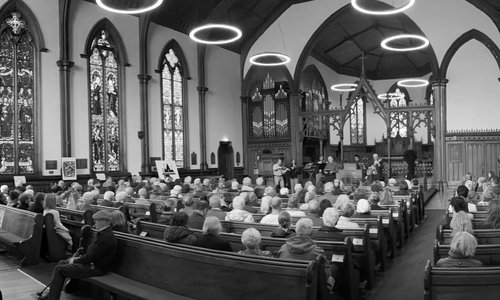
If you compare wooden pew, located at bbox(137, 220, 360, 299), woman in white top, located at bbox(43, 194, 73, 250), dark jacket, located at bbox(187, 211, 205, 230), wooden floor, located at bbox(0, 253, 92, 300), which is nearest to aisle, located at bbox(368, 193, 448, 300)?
wooden pew, located at bbox(137, 220, 360, 299)

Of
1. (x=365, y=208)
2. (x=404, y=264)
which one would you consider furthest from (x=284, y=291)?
(x=404, y=264)

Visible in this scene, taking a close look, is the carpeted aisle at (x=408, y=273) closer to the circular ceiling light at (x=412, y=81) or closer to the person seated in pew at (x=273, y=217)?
the person seated in pew at (x=273, y=217)

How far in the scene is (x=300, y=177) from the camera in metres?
21.2

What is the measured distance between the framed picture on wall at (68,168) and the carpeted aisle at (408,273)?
36.7 ft

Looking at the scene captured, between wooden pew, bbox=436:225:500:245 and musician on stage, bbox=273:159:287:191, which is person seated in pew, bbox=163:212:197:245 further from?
musician on stage, bbox=273:159:287:191

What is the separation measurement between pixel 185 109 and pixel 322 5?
8272mm

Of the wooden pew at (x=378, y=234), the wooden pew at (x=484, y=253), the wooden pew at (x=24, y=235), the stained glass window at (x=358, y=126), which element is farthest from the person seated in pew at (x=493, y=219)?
the stained glass window at (x=358, y=126)

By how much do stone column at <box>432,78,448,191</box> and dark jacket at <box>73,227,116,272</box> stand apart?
58.3 feet

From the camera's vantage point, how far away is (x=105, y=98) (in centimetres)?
1750

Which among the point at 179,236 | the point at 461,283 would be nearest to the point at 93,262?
the point at 179,236

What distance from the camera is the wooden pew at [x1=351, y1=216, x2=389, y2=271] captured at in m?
6.59

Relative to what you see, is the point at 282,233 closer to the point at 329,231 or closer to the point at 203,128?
the point at 329,231

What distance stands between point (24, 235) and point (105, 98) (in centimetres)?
1060

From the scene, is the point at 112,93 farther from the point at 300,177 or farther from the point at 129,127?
the point at 300,177
